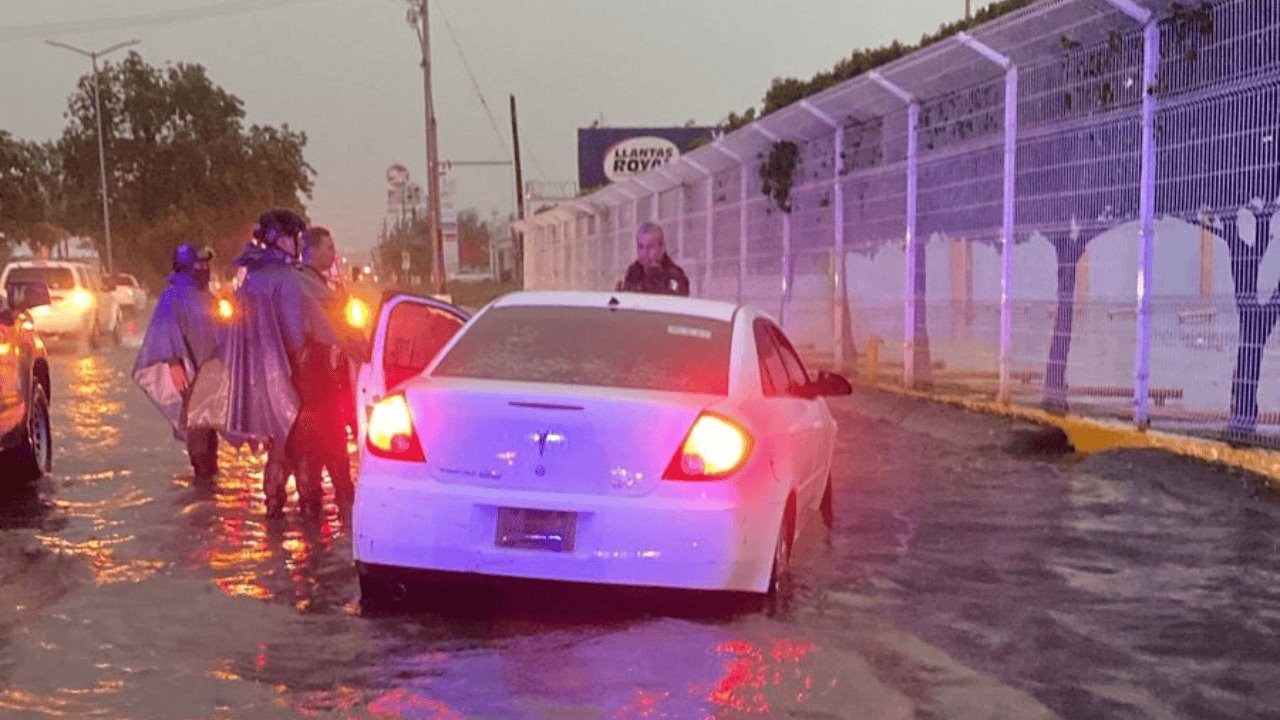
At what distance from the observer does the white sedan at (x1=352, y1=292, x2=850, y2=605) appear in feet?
19.9

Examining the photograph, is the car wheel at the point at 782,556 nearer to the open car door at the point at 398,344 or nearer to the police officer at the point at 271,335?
the open car door at the point at 398,344

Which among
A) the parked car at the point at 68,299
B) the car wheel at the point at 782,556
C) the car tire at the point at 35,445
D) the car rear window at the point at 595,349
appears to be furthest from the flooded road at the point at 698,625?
the parked car at the point at 68,299

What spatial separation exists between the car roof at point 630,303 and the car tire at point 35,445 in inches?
182

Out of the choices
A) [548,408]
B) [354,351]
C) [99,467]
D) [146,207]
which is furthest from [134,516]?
[146,207]

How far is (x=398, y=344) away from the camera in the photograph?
8383mm

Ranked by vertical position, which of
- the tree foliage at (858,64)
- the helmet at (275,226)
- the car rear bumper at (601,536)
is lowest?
the car rear bumper at (601,536)

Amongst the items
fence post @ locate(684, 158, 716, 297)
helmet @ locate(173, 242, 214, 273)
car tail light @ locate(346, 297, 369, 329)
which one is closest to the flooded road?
car tail light @ locate(346, 297, 369, 329)

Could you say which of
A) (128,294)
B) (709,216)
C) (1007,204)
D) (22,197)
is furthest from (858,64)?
(22,197)

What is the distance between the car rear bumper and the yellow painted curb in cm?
496

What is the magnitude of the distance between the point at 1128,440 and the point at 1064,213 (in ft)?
6.12

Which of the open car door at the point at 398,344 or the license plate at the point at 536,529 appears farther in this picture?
the open car door at the point at 398,344

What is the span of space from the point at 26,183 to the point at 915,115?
191 feet

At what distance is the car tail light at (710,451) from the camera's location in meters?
6.14

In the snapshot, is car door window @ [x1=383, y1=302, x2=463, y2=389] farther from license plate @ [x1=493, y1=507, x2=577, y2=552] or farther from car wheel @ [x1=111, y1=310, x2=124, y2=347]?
car wheel @ [x1=111, y1=310, x2=124, y2=347]
